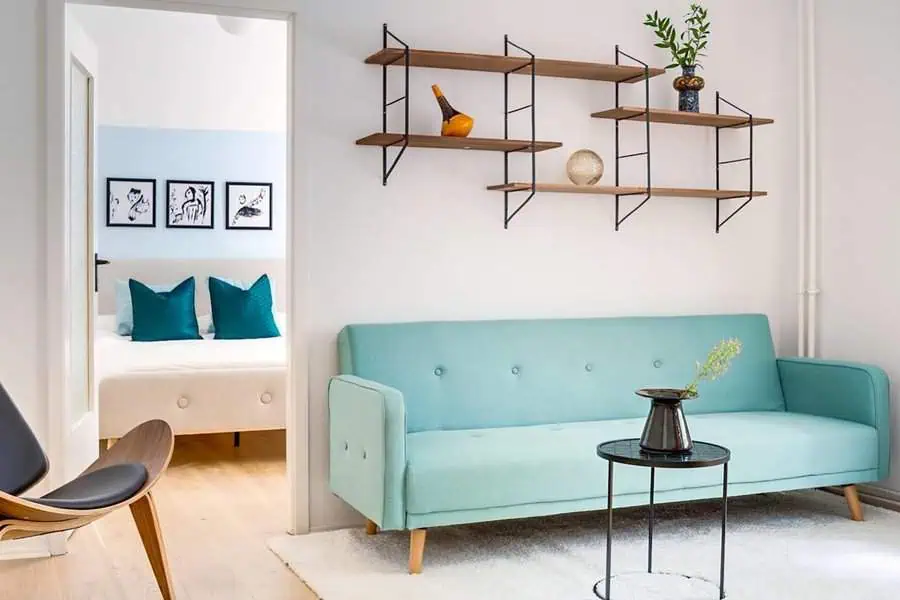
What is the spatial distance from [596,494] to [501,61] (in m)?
1.67

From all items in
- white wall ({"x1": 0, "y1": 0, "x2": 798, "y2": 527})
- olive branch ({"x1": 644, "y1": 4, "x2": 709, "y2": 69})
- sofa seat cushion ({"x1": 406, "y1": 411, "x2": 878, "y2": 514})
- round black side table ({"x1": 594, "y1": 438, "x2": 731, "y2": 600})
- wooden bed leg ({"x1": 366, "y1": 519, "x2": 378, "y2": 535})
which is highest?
olive branch ({"x1": 644, "y1": 4, "x2": 709, "y2": 69})

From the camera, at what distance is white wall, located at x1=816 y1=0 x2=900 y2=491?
4.24 metres

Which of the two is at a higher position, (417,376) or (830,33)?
(830,33)

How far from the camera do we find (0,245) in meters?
3.50

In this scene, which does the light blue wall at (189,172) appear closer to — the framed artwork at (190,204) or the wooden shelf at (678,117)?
the framed artwork at (190,204)

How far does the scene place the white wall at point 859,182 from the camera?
4238 millimetres

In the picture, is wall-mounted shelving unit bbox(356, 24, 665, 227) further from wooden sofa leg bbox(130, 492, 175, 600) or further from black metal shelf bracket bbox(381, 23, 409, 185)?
wooden sofa leg bbox(130, 492, 175, 600)

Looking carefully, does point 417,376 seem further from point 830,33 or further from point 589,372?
point 830,33

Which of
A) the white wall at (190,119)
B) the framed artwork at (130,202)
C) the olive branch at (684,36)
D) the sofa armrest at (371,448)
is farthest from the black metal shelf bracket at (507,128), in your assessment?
the framed artwork at (130,202)

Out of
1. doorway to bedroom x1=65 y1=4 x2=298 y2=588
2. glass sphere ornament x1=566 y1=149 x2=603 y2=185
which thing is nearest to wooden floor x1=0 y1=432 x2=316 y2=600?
doorway to bedroom x1=65 y1=4 x2=298 y2=588

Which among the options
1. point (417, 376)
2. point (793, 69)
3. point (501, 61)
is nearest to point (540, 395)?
point (417, 376)

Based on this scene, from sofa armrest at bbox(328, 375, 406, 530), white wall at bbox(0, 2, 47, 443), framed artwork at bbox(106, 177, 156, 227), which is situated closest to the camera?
sofa armrest at bbox(328, 375, 406, 530)

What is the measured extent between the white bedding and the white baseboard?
1.23 meters

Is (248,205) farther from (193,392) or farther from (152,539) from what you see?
(152,539)
